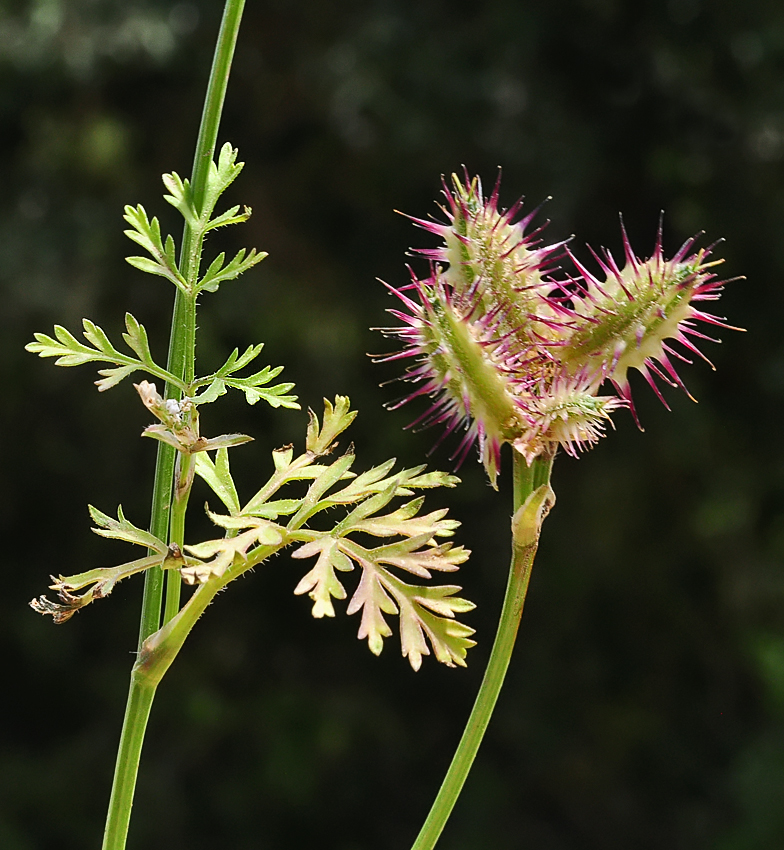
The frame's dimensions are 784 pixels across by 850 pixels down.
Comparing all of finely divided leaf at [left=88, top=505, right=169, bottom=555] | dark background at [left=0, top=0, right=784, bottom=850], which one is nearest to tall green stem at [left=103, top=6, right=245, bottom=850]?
finely divided leaf at [left=88, top=505, right=169, bottom=555]

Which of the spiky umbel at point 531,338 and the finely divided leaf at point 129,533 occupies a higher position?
the spiky umbel at point 531,338

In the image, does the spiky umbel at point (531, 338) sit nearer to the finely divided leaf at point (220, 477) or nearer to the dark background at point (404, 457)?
the finely divided leaf at point (220, 477)

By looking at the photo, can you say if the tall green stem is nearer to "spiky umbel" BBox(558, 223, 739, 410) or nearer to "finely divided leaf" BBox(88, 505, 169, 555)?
"finely divided leaf" BBox(88, 505, 169, 555)

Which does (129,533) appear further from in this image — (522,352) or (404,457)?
(404,457)

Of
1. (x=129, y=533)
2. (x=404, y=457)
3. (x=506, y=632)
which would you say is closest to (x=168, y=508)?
(x=129, y=533)

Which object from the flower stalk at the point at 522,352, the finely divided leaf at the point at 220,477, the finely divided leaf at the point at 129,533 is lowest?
the finely divided leaf at the point at 129,533

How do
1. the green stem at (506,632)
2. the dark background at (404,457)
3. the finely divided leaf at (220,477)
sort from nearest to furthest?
the green stem at (506,632) → the finely divided leaf at (220,477) → the dark background at (404,457)

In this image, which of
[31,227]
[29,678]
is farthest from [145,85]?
[29,678]

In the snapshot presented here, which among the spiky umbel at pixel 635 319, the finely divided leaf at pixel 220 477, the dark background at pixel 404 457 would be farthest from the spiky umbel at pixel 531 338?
the dark background at pixel 404 457
